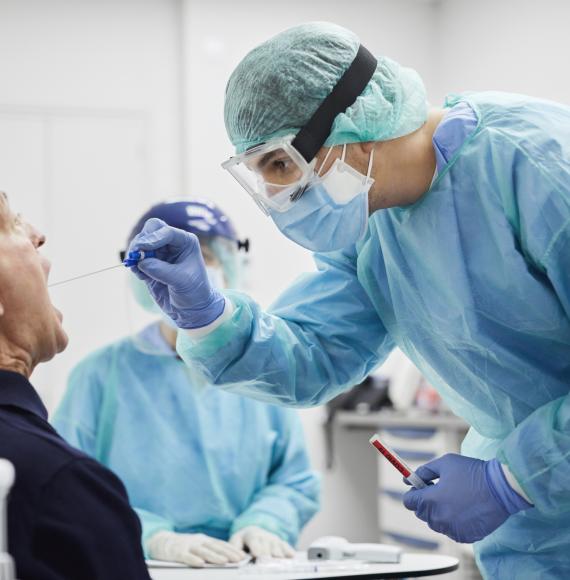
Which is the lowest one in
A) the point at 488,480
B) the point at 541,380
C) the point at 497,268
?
the point at 488,480

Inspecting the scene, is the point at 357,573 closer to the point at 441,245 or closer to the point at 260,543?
the point at 260,543

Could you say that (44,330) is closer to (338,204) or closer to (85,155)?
(338,204)

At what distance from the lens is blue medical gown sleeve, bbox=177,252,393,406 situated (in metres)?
1.76

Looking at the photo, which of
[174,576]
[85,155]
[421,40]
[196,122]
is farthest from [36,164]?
[174,576]

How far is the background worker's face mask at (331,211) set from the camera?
1639 millimetres

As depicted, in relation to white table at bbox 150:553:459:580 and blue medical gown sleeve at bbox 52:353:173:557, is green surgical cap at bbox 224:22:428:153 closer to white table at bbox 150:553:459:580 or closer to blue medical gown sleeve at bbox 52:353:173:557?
white table at bbox 150:553:459:580

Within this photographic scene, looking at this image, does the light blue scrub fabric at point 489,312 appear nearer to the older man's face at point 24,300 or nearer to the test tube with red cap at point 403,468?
the test tube with red cap at point 403,468

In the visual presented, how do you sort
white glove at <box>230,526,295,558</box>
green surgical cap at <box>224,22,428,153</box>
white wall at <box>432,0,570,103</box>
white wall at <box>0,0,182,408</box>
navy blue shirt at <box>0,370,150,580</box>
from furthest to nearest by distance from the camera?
white wall at <box>0,0,182,408</box>, white wall at <box>432,0,570,103</box>, white glove at <box>230,526,295,558</box>, green surgical cap at <box>224,22,428,153</box>, navy blue shirt at <box>0,370,150,580</box>

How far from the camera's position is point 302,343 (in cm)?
183

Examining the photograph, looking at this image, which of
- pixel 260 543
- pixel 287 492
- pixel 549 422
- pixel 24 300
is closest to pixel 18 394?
pixel 24 300

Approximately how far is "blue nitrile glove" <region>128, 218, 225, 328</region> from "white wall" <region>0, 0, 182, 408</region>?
9.85 feet

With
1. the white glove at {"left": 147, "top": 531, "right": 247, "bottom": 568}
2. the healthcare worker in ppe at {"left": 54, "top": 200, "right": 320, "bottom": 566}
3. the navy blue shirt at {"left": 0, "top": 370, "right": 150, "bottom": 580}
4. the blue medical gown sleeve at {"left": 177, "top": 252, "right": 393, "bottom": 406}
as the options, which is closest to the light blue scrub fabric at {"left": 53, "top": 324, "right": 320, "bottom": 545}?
the healthcare worker in ppe at {"left": 54, "top": 200, "right": 320, "bottom": 566}

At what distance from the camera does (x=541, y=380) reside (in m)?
1.60

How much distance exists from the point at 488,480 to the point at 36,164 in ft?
12.1
